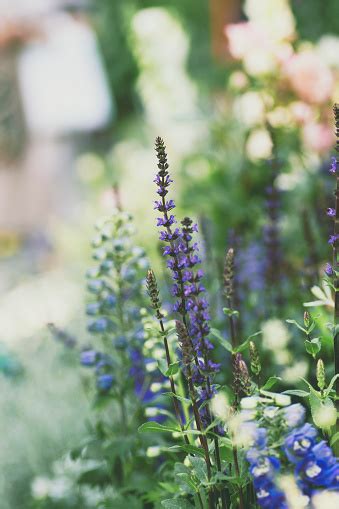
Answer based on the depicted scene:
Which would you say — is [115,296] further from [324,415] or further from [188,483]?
[324,415]

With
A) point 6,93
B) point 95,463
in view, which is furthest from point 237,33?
point 6,93

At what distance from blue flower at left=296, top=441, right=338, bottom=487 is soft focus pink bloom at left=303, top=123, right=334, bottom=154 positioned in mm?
2130

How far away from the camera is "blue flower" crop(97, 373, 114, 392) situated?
147 cm

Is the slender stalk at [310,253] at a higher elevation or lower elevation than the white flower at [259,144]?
lower

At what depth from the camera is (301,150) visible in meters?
3.27

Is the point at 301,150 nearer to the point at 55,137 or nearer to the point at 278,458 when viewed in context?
the point at 278,458

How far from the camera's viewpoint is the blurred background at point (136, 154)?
2.09 metres

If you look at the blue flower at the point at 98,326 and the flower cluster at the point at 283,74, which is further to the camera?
the flower cluster at the point at 283,74

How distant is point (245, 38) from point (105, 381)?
195cm

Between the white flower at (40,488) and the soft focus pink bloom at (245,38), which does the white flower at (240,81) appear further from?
the white flower at (40,488)

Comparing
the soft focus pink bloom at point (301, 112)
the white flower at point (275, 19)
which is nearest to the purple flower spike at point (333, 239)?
the soft focus pink bloom at point (301, 112)

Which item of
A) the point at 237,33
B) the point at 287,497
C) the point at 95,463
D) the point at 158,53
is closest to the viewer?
the point at 287,497

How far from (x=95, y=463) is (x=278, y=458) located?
836 mm

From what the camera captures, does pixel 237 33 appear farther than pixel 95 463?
Result: Yes
